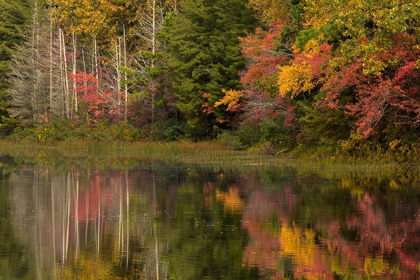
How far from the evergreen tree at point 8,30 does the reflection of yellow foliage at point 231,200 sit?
58.1 meters

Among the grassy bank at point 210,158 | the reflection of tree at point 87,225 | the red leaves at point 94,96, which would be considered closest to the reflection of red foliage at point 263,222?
the reflection of tree at point 87,225

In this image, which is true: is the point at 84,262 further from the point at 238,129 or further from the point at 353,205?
the point at 238,129

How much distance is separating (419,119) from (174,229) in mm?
16863

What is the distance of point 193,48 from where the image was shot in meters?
56.6

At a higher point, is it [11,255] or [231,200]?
[231,200]

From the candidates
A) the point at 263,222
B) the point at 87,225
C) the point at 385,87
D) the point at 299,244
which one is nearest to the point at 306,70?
the point at 385,87

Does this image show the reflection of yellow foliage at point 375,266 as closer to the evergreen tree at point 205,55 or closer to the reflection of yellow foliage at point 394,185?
the reflection of yellow foliage at point 394,185

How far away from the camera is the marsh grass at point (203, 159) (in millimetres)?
34000

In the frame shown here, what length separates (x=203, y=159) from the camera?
4403 centimetres

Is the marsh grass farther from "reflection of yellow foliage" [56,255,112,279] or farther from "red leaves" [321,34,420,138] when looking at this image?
"reflection of yellow foliage" [56,255,112,279]

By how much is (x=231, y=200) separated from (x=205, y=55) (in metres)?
33.3

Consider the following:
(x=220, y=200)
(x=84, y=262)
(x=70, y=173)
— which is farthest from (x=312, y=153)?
(x=84, y=262)

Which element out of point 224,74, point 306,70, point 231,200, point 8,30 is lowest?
point 231,200

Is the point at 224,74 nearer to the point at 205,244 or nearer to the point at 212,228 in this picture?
the point at 212,228
